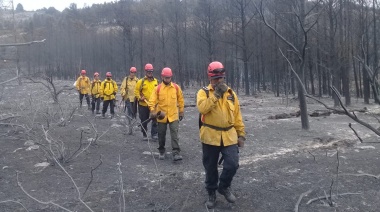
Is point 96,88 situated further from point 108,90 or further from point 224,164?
point 224,164

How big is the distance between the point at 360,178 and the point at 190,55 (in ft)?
137

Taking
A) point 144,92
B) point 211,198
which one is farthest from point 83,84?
point 211,198

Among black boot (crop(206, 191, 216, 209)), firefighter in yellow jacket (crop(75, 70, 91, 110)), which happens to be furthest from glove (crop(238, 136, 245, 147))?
firefighter in yellow jacket (crop(75, 70, 91, 110))

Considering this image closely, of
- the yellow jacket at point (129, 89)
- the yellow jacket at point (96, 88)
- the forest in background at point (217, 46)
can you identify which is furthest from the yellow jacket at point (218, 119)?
the forest in background at point (217, 46)

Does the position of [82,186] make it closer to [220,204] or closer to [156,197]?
[156,197]

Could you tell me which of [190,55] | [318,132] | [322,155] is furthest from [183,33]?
[322,155]

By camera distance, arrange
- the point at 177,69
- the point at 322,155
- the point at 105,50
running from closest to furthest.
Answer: the point at 322,155 < the point at 177,69 < the point at 105,50

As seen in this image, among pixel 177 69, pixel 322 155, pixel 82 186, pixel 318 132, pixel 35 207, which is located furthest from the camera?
pixel 177 69

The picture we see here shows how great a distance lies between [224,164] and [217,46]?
1454 inches

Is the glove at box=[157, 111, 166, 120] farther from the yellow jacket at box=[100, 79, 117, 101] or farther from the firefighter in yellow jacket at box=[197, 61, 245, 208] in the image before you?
the yellow jacket at box=[100, 79, 117, 101]

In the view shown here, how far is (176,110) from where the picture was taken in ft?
26.5

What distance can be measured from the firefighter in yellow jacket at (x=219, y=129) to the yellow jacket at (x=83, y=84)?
Answer: 13.6 m

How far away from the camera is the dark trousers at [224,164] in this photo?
16.4 feet

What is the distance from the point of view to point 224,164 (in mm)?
5051
